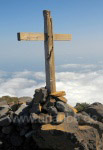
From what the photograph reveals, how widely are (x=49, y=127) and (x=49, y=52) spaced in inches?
153

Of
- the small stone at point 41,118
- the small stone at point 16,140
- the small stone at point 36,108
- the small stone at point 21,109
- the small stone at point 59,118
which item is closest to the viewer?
the small stone at point 59,118

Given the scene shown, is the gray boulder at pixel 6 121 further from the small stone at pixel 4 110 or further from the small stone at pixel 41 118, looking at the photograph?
the small stone at pixel 41 118

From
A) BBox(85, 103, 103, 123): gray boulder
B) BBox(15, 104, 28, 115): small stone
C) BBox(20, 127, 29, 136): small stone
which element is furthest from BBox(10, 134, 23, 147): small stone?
BBox(85, 103, 103, 123): gray boulder

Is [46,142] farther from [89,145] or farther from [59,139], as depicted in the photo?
[89,145]

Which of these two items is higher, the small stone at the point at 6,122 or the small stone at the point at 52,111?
the small stone at the point at 52,111

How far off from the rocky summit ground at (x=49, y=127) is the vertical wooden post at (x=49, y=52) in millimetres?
561

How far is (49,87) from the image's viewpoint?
12.8 metres

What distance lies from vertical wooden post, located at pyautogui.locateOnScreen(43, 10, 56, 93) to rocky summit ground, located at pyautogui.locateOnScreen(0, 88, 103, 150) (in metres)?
0.56

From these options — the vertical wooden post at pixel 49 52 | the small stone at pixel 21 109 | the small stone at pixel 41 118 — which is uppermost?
the vertical wooden post at pixel 49 52

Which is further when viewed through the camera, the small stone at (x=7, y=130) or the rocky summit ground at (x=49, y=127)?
the small stone at (x=7, y=130)

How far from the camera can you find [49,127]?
1092 centimetres

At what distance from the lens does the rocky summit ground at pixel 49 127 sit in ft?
34.9

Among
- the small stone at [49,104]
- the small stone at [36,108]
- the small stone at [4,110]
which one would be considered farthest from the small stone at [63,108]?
the small stone at [4,110]

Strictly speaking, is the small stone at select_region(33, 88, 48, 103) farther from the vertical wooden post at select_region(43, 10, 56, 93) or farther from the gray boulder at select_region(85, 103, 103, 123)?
the gray boulder at select_region(85, 103, 103, 123)
